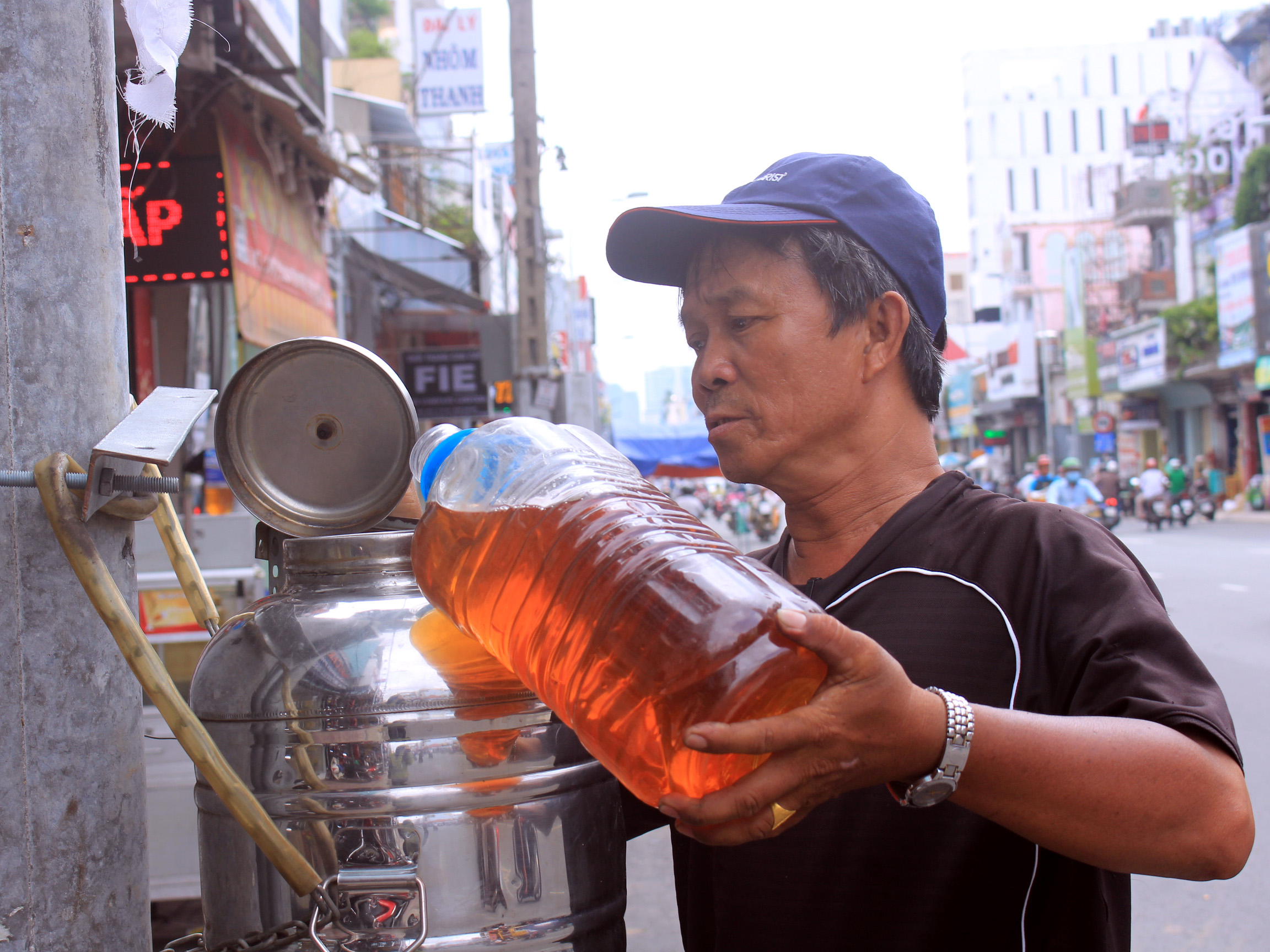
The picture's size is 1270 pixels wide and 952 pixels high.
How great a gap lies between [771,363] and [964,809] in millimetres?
662

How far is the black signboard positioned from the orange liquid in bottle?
12.2m

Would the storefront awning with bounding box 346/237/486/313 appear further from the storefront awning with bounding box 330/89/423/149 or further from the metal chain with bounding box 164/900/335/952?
the metal chain with bounding box 164/900/335/952

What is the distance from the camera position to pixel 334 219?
12.2m

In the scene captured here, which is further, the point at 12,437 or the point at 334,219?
the point at 334,219

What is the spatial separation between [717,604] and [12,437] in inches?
31.2

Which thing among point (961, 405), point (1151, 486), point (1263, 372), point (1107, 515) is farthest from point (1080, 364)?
point (1107, 515)

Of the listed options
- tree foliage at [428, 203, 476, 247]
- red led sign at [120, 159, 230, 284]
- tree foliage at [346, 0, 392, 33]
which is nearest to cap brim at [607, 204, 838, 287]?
red led sign at [120, 159, 230, 284]

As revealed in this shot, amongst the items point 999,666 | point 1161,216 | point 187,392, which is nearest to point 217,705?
point 187,392

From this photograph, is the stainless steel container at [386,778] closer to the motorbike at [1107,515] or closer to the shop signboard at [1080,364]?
the motorbike at [1107,515]

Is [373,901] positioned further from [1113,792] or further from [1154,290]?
[1154,290]

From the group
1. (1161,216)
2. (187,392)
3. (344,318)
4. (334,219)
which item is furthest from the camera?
(1161,216)

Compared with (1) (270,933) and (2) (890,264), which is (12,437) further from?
(2) (890,264)

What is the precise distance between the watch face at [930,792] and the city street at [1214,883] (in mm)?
3229

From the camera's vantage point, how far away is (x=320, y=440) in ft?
4.75
